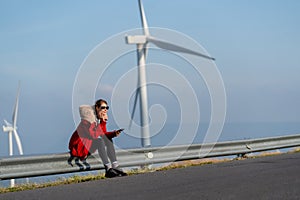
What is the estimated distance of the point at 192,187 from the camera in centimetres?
735

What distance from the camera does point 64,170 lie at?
9047mm

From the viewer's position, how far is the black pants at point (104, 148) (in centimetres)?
930

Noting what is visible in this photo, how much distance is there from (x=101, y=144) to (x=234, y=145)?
467cm

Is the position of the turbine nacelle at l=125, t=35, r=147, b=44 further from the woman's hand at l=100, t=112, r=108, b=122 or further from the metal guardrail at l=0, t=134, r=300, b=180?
the woman's hand at l=100, t=112, r=108, b=122

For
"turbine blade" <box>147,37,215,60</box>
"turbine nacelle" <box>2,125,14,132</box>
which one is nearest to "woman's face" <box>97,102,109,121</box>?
"turbine blade" <box>147,37,215,60</box>

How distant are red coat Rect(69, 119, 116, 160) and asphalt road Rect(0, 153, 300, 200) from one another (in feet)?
2.33

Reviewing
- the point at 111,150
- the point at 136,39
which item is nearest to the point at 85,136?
the point at 111,150

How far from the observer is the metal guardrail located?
837 centimetres

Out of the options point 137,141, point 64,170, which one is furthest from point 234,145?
point 64,170

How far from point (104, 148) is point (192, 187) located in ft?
7.97

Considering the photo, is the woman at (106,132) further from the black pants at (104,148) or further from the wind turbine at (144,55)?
the wind turbine at (144,55)

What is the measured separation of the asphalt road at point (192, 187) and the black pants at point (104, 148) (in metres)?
0.41

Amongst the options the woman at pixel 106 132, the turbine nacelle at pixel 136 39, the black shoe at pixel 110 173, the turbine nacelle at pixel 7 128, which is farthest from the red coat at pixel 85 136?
the turbine nacelle at pixel 7 128

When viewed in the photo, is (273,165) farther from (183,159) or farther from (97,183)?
(97,183)
